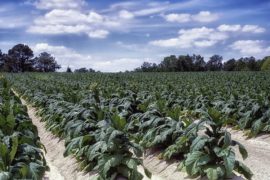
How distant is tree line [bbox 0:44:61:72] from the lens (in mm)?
110000

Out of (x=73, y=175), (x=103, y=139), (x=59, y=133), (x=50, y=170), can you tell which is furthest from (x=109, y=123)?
(x=59, y=133)

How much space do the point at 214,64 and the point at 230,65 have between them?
4624 millimetres

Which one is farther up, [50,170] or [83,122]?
[83,122]

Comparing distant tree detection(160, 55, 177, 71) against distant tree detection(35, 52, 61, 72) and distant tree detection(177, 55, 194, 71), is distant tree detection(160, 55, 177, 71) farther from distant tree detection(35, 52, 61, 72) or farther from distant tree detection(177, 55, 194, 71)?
distant tree detection(35, 52, 61, 72)

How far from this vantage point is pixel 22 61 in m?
112

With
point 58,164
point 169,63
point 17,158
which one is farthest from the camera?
point 169,63

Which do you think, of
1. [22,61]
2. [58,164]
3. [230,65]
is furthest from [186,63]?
[58,164]

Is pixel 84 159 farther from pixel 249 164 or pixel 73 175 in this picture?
pixel 249 164

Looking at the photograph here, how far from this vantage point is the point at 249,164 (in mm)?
7266

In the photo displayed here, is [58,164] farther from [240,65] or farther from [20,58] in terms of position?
[20,58]

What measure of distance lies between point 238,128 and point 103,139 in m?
5.60

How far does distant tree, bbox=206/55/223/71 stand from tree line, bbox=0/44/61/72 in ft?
137

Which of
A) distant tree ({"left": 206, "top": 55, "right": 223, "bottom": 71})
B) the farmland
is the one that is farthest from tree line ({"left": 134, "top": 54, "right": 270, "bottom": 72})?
the farmland

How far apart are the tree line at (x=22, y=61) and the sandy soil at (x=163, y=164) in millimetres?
103011
